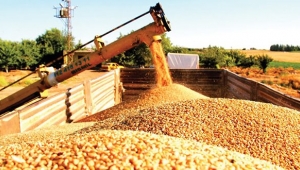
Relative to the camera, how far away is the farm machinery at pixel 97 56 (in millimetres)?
5172

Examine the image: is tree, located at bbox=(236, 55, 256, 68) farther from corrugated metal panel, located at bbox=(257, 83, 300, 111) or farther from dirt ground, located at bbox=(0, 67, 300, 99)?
corrugated metal panel, located at bbox=(257, 83, 300, 111)

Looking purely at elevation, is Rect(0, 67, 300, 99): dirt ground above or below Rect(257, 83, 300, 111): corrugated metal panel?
below

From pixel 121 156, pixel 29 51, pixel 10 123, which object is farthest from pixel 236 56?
pixel 121 156

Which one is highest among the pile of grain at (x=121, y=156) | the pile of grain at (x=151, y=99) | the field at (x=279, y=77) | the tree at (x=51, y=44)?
the tree at (x=51, y=44)

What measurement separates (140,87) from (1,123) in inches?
245

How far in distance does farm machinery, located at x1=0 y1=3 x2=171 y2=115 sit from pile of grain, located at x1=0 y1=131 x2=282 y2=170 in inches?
121

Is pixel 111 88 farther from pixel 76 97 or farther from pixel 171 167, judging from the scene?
pixel 171 167

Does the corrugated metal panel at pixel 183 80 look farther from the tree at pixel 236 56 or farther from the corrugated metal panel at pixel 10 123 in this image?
the tree at pixel 236 56

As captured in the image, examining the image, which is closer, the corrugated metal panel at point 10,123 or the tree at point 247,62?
the corrugated metal panel at point 10,123

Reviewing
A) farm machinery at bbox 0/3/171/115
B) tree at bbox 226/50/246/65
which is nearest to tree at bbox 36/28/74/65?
tree at bbox 226/50/246/65

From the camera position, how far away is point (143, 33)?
5.37 metres

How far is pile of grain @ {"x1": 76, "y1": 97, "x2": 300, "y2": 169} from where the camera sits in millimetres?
3066

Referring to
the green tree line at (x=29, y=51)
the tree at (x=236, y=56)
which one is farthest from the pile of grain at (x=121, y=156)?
the tree at (x=236, y=56)

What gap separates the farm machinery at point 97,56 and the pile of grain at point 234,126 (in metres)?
1.59
